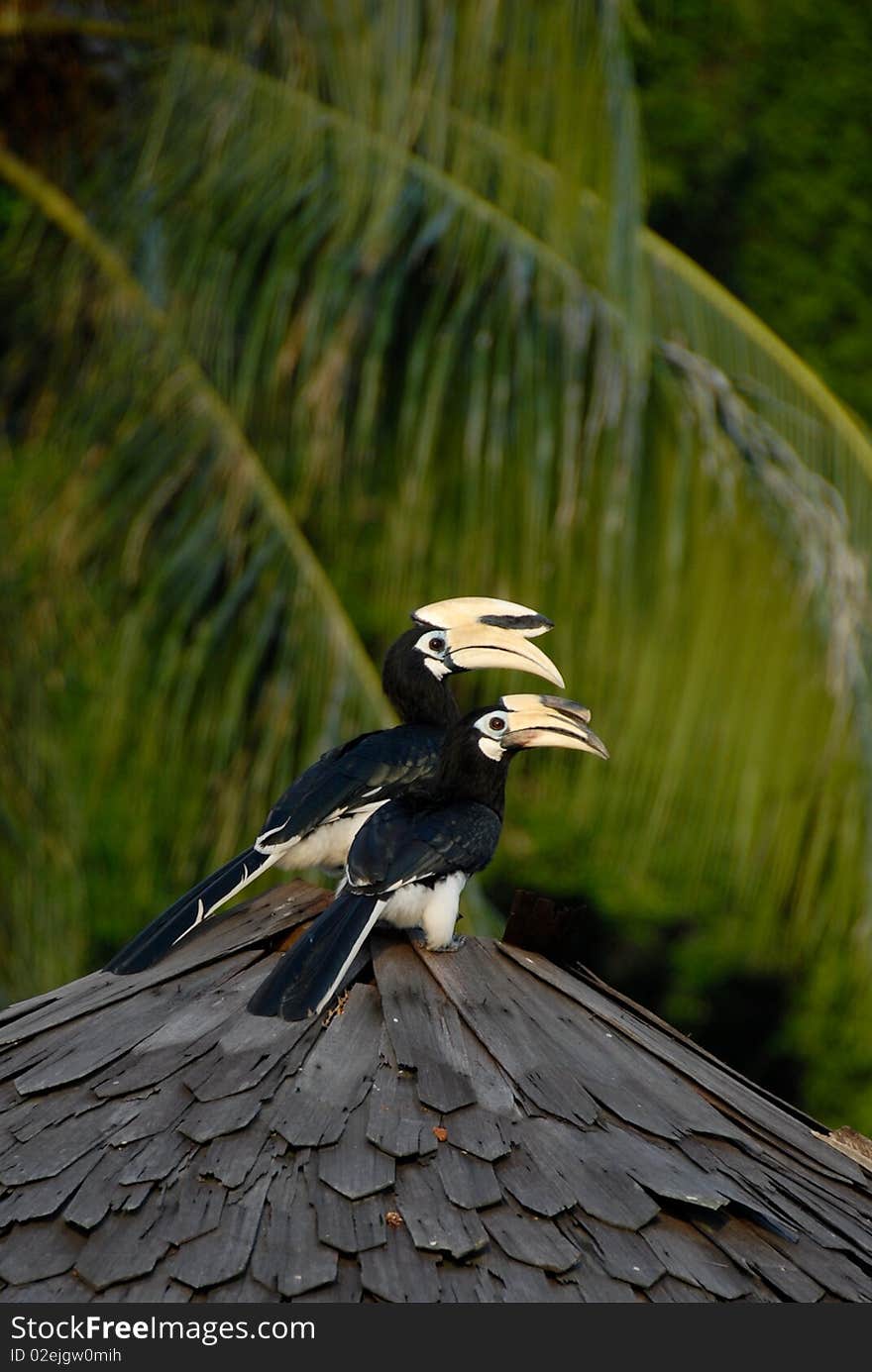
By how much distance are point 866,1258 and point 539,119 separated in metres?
4.44

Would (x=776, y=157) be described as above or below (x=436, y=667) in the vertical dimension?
above

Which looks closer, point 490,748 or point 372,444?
point 490,748

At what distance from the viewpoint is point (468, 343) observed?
606cm

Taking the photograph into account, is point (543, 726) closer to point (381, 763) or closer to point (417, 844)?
point (417, 844)

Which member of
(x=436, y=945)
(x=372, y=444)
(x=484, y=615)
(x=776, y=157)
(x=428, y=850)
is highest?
(x=776, y=157)

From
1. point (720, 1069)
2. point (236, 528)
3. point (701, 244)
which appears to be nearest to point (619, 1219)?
point (720, 1069)

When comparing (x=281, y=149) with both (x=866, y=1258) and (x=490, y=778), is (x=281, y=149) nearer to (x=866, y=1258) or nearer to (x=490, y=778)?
(x=490, y=778)

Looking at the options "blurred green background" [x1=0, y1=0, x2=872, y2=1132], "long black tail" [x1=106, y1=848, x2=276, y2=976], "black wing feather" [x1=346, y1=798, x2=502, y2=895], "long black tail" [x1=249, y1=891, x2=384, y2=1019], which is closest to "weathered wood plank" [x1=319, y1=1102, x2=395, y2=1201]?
"long black tail" [x1=249, y1=891, x2=384, y2=1019]

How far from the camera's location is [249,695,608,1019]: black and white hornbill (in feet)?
9.45

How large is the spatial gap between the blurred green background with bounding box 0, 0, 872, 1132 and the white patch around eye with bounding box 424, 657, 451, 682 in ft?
6.42

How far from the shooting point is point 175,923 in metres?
3.21

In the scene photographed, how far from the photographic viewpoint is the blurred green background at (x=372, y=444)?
230 inches

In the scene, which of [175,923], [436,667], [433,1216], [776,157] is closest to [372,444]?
[436,667]

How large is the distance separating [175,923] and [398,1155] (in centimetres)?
81
